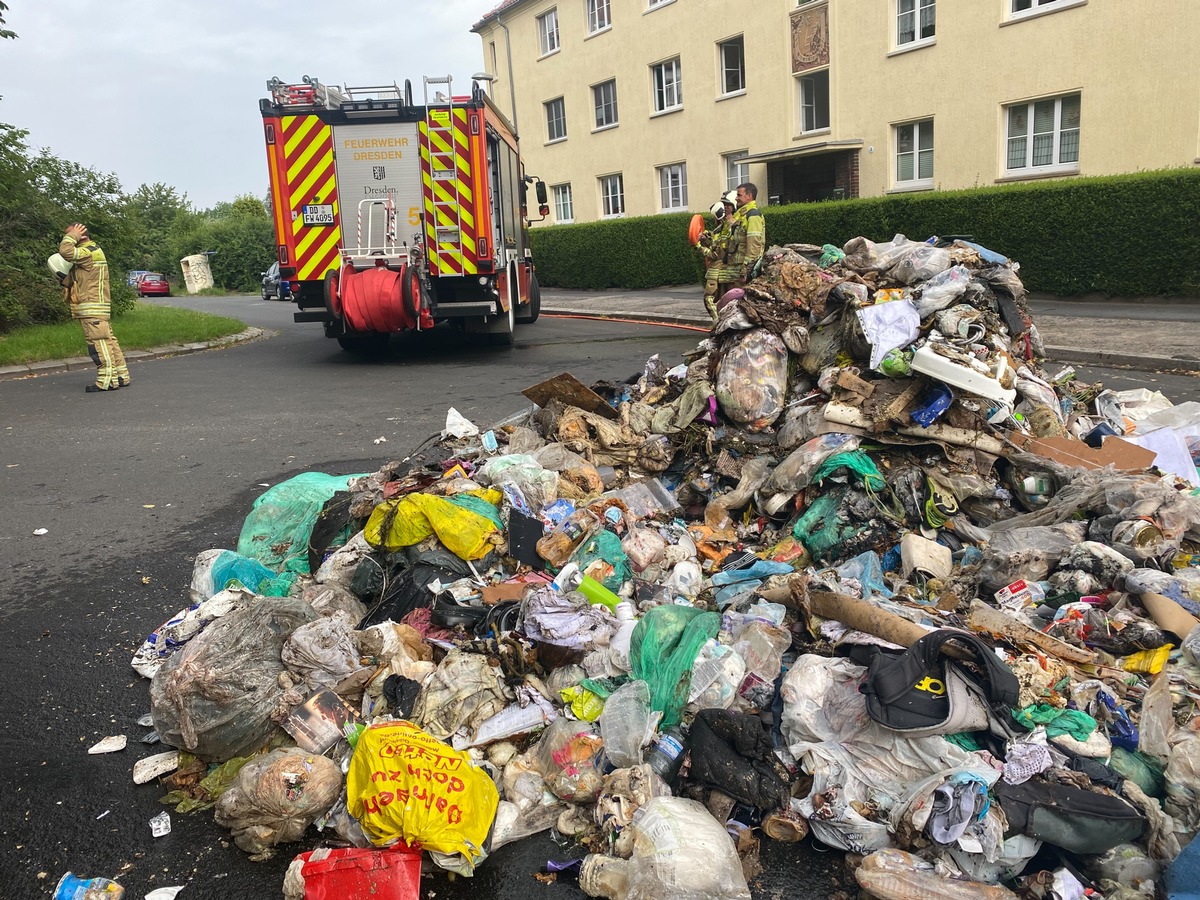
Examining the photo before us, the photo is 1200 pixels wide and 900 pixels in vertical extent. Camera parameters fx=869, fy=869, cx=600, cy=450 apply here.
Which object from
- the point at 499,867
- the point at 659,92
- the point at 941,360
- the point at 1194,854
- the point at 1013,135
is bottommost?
the point at 499,867

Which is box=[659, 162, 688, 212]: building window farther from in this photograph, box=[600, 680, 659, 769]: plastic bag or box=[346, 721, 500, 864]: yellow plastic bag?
box=[346, 721, 500, 864]: yellow plastic bag

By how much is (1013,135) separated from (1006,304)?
13594 millimetres

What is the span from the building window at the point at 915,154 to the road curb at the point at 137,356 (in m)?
13.6

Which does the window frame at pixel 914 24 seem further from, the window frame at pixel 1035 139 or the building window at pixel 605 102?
the building window at pixel 605 102

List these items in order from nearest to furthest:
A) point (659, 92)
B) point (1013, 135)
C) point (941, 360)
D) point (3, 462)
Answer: point (941, 360)
point (3, 462)
point (1013, 135)
point (659, 92)

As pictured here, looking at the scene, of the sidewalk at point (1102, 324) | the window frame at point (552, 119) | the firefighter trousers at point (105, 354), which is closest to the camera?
the sidewalk at point (1102, 324)

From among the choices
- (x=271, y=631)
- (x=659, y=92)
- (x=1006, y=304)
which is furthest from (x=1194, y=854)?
(x=659, y=92)

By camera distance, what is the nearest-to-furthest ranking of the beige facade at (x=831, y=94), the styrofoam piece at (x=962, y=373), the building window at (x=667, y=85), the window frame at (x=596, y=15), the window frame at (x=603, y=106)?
the styrofoam piece at (x=962, y=373) < the beige facade at (x=831, y=94) < the building window at (x=667, y=85) < the window frame at (x=596, y=15) < the window frame at (x=603, y=106)

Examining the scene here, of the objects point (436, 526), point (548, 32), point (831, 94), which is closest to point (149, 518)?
point (436, 526)

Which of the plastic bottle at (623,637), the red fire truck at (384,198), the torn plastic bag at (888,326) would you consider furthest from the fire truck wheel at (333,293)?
the plastic bottle at (623,637)

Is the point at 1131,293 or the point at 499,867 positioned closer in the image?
the point at 499,867

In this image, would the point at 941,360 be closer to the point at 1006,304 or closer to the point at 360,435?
the point at 1006,304

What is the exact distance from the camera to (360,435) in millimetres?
7664

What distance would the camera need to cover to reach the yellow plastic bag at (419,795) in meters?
2.62
